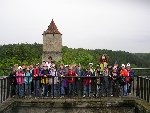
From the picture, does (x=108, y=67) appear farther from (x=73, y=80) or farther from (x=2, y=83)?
(x=2, y=83)

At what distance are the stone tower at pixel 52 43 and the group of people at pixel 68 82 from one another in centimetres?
6554

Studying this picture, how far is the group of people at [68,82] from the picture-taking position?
18.5 m

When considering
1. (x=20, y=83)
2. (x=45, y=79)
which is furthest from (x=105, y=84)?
(x=20, y=83)

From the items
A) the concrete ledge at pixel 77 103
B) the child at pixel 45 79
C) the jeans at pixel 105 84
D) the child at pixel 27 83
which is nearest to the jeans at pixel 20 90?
the child at pixel 27 83

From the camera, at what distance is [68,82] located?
1872 centimetres

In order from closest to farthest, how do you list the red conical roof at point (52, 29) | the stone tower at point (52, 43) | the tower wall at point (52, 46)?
the tower wall at point (52, 46)
the stone tower at point (52, 43)
the red conical roof at point (52, 29)

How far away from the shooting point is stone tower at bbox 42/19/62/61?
3354 inches

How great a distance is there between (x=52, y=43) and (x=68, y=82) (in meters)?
67.6

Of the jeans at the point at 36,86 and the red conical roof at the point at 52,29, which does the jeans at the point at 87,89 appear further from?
the red conical roof at the point at 52,29

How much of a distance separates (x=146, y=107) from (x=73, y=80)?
14.5 ft

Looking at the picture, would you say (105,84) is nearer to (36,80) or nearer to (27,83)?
(36,80)

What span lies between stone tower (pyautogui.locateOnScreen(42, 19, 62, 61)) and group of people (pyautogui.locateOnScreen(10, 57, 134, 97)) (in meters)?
65.5

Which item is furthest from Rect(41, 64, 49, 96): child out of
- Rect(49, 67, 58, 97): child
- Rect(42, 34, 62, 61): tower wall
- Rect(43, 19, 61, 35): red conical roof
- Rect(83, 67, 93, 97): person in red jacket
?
Rect(43, 19, 61, 35): red conical roof

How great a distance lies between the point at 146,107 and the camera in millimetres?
15188
